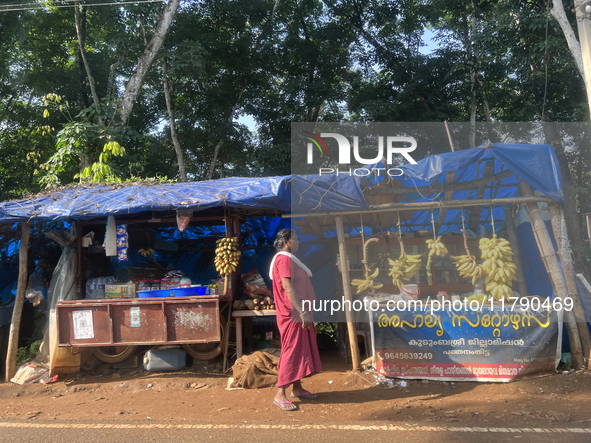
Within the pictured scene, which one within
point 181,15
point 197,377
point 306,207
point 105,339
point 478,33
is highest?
point 181,15

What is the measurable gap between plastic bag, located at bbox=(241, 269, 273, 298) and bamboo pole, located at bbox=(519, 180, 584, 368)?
3.92 metres

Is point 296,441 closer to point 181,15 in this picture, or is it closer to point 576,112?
point 576,112

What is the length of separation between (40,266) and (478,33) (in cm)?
1231

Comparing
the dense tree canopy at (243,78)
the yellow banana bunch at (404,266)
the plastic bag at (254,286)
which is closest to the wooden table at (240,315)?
the plastic bag at (254,286)

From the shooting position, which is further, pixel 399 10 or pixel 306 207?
pixel 399 10

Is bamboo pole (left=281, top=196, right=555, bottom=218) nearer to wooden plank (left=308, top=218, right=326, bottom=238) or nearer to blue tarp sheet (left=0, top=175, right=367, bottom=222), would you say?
blue tarp sheet (left=0, top=175, right=367, bottom=222)

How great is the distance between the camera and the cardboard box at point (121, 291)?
679 cm

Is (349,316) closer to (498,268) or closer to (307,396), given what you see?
(307,396)

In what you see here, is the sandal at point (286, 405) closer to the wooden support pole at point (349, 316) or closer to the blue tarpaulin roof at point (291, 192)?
the wooden support pole at point (349, 316)

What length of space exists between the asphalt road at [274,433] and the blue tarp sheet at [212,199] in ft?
9.23

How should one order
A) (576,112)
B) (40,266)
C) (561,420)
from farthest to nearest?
1. (576,112)
2. (40,266)
3. (561,420)

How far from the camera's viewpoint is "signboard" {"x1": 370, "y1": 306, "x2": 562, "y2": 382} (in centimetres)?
557

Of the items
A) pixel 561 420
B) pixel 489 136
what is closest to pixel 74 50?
pixel 489 136

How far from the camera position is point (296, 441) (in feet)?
12.5
